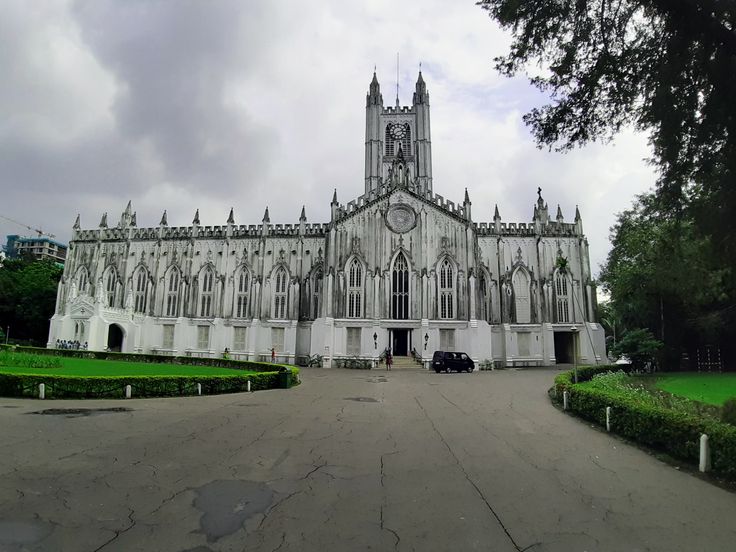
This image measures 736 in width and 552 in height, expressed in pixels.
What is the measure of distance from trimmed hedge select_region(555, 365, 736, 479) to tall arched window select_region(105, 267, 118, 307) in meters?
45.0

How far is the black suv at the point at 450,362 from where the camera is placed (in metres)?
31.3

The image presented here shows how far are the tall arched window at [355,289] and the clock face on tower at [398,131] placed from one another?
1114 inches

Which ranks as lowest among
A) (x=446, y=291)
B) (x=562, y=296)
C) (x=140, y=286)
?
(x=562, y=296)

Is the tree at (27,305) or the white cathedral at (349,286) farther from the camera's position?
the tree at (27,305)

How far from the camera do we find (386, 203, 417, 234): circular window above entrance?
1517 inches

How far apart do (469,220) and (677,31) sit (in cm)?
3077

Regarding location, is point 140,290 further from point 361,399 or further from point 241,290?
point 361,399

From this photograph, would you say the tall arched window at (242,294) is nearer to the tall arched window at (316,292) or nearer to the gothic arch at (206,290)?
the gothic arch at (206,290)

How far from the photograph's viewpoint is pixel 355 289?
37969 mm

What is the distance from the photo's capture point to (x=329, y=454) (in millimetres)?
8320

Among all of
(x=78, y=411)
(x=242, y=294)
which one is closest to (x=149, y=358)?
(x=242, y=294)

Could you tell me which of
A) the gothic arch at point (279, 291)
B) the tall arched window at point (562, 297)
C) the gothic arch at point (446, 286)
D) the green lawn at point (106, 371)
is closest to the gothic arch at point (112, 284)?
the gothic arch at point (279, 291)

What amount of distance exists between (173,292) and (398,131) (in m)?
36.0

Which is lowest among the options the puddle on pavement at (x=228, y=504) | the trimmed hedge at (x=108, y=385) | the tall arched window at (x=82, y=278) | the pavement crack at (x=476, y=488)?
the pavement crack at (x=476, y=488)
